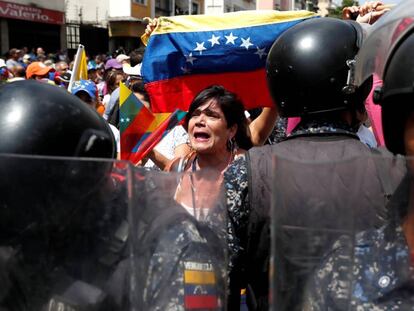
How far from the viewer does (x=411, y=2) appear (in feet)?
4.11

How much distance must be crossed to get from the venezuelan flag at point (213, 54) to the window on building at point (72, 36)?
78.4ft

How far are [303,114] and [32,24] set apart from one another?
22.7 metres

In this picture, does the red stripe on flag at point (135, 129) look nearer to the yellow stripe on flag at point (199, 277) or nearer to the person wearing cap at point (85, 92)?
the person wearing cap at point (85, 92)

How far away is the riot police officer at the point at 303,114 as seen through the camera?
1.68 meters

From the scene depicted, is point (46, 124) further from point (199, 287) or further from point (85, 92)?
point (85, 92)

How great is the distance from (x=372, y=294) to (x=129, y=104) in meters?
2.37

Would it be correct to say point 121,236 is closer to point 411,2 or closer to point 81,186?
point 81,186

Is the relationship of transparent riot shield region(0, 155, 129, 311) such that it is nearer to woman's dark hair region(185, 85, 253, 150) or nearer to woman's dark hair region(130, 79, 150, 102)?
woman's dark hair region(185, 85, 253, 150)

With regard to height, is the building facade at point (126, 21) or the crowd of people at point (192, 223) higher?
the crowd of people at point (192, 223)

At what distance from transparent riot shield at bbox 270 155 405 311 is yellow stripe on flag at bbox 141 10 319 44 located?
220cm

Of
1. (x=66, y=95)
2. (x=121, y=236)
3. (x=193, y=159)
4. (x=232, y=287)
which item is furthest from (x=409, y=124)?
(x=193, y=159)

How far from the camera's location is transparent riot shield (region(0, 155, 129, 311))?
105 cm

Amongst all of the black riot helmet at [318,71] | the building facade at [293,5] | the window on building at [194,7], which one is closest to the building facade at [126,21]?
the window on building at [194,7]

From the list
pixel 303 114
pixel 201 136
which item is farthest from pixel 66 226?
pixel 201 136
